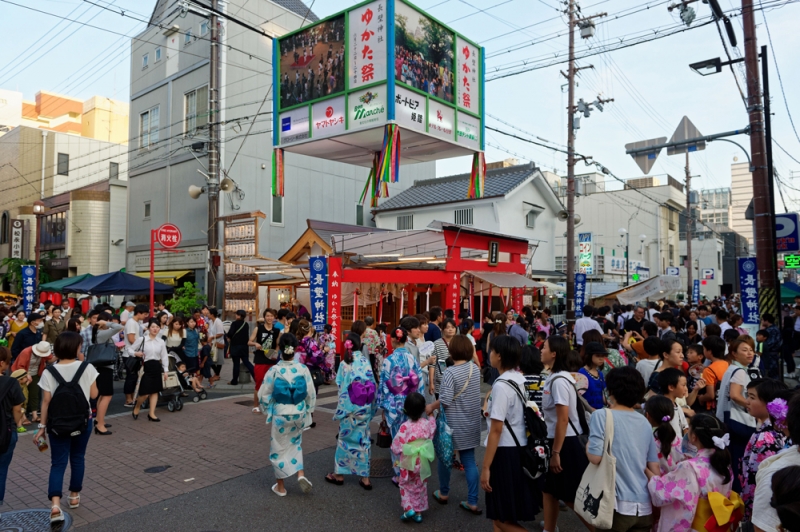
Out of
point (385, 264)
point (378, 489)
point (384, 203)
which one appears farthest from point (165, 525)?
point (384, 203)

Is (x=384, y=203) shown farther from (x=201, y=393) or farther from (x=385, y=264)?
(x=201, y=393)

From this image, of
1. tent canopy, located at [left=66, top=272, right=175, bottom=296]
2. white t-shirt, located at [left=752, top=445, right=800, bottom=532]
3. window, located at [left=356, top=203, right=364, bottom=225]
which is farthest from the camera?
window, located at [left=356, top=203, right=364, bottom=225]

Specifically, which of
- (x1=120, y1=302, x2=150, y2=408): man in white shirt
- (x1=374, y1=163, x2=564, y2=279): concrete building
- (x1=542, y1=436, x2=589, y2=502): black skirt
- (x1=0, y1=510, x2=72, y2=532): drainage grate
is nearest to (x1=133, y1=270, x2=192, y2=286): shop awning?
(x1=374, y1=163, x2=564, y2=279): concrete building

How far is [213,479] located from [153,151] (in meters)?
23.5

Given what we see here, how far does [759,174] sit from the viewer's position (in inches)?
412

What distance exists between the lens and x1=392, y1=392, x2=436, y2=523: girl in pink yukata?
16.2 feet

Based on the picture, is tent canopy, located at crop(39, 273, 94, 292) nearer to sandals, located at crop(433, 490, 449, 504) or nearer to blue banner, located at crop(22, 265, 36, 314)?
blue banner, located at crop(22, 265, 36, 314)

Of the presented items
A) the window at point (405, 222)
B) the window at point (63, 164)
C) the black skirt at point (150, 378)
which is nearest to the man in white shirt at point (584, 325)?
the black skirt at point (150, 378)

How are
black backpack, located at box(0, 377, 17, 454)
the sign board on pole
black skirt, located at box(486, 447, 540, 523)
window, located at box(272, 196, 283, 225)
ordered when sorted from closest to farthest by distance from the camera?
black skirt, located at box(486, 447, 540, 523)
black backpack, located at box(0, 377, 17, 454)
the sign board on pole
window, located at box(272, 196, 283, 225)

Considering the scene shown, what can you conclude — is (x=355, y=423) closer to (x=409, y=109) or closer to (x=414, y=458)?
(x=414, y=458)

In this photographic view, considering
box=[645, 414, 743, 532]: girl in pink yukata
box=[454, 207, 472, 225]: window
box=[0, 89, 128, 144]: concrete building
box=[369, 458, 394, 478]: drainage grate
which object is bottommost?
box=[369, 458, 394, 478]: drainage grate

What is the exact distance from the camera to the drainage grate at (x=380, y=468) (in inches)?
247

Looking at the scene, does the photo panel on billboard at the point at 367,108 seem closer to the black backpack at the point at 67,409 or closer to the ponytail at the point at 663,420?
the black backpack at the point at 67,409

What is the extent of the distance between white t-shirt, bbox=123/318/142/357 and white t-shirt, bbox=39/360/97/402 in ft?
13.0
